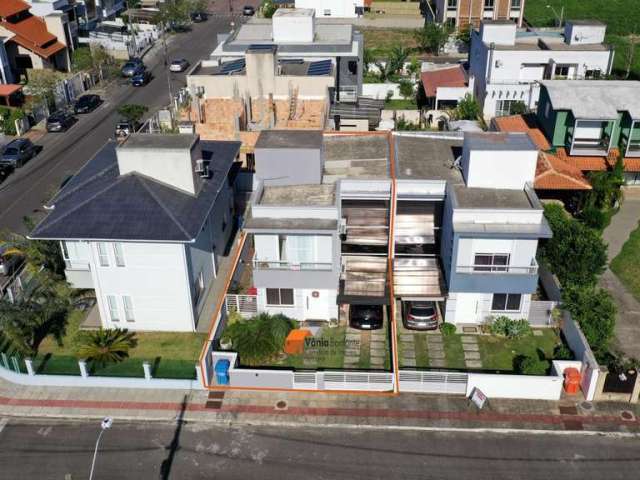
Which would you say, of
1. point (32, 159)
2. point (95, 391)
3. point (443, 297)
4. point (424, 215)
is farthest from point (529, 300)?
point (32, 159)

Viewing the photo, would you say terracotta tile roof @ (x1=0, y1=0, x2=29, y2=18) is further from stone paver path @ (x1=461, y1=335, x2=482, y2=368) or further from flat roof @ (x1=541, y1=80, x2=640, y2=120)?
stone paver path @ (x1=461, y1=335, x2=482, y2=368)

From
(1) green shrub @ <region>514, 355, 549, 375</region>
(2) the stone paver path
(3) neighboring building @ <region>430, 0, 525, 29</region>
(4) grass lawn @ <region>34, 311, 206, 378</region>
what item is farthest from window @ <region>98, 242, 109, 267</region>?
(3) neighboring building @ <region>430, 0, 525, 29</region>

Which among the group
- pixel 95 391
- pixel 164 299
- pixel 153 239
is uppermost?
pixel 153 239

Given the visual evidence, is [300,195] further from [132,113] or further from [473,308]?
[132,113]

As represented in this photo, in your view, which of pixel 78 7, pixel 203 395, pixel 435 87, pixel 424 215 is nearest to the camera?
pixel 203 395

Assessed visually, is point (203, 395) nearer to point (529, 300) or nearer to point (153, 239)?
point (153, 239)

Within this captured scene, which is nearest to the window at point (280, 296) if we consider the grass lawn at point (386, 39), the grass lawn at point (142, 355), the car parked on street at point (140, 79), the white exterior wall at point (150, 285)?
the grass lawn at point (142, 355)
